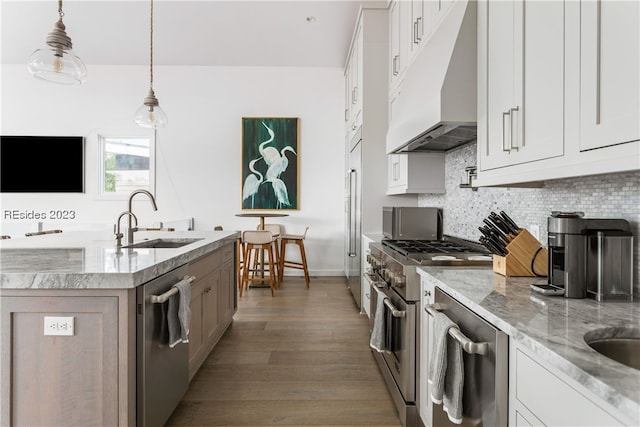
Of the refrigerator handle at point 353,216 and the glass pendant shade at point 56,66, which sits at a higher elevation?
the glass pendant shade at point 56,66

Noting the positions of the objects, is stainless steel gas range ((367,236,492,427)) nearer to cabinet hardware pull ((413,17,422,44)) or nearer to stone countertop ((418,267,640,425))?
stone countertop ((418,267,640,425))

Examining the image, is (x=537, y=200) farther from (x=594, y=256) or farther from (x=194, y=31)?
(x=194, y=31)

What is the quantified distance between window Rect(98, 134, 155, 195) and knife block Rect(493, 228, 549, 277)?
5358mm

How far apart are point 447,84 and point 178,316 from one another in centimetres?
167

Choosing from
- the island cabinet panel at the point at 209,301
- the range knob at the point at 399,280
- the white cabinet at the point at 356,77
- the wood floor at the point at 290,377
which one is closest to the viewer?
the range knob at the point at 399,280

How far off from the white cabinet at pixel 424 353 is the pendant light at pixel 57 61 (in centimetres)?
239

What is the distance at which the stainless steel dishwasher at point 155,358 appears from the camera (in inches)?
57.7

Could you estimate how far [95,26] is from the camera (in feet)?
14.9

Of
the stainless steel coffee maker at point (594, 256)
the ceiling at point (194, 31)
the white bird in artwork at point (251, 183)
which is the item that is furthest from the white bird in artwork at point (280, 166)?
the stainless steel coffee maker at point (594, 256)

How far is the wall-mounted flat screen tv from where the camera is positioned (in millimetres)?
5566

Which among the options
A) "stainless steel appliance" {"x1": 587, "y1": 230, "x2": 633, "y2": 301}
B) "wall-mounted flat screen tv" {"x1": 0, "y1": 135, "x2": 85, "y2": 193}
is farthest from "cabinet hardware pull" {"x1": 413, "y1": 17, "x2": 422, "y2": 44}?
"wall-mounted flat screen tv" {"x1": 0, "y1": 135, "x2": 85, "y2": 193}

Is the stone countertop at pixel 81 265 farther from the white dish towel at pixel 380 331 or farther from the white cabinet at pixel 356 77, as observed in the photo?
the white cabinet at pixel 356 77

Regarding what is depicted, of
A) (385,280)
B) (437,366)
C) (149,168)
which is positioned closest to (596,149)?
(437,366)

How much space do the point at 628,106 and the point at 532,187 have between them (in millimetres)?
946
